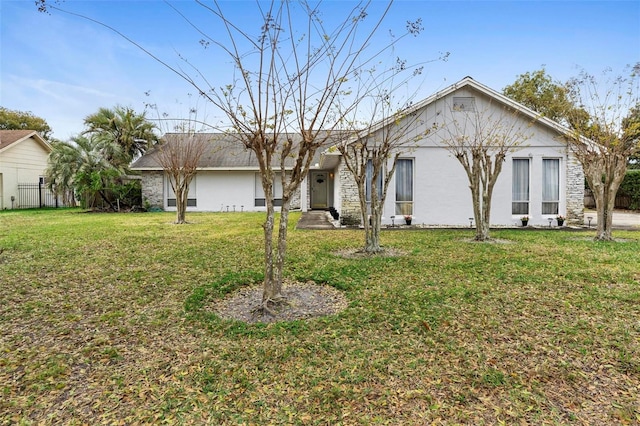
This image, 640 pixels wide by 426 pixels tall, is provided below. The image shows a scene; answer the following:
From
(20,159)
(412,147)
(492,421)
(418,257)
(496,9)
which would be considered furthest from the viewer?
(20,159)

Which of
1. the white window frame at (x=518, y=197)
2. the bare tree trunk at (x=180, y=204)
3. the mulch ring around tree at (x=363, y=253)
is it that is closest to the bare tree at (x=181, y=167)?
the bare tree trunk at (x=180, y=204)

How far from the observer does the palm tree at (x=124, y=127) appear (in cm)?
2175

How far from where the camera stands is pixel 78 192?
60.6ft

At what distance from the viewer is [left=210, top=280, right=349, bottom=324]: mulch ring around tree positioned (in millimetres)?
4219

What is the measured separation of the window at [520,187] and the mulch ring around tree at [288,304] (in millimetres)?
10158

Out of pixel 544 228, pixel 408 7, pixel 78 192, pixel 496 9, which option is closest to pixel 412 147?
pixel 496 9

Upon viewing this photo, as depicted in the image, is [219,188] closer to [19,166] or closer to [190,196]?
[190,196]

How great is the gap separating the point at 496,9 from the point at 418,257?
6711mm

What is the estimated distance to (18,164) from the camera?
826 inches

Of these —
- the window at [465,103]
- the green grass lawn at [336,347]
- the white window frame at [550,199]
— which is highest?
the window at [465,103]

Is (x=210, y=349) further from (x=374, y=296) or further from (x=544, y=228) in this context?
(x=544, y=228)

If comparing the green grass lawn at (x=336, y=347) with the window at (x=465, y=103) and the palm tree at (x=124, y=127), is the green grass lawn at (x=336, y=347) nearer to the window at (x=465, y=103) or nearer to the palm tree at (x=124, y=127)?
the window at (x=465, y=103)

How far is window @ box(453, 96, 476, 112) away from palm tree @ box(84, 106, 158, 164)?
17.7 meters

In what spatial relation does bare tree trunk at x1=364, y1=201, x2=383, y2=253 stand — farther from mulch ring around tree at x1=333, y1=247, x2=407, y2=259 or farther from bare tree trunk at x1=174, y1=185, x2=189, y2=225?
bare tree trunk at x1=174, y1=185, x2=189, y2=225
